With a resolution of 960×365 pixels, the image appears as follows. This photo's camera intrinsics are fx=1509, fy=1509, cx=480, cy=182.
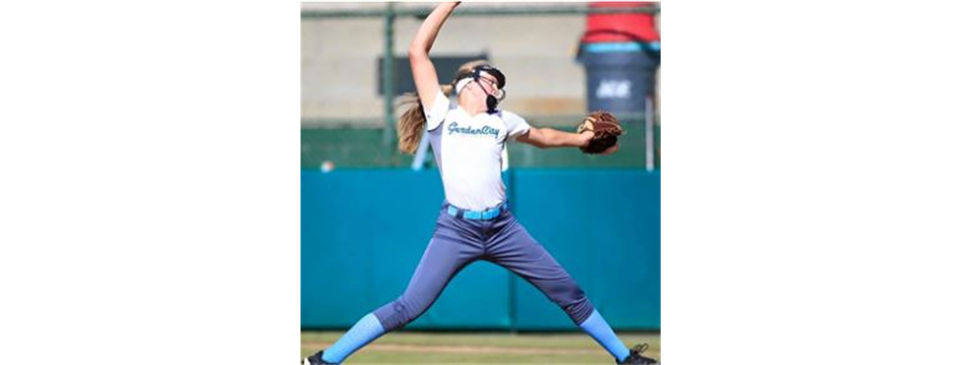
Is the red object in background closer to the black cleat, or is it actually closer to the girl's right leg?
the black cleat

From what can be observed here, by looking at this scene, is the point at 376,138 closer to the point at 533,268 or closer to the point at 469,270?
the point at 469,270

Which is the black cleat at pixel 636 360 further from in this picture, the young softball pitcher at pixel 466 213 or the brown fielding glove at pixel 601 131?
the brown fielding glove at pixel 601 131

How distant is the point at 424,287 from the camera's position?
807cm

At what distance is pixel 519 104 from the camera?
52.6 ft

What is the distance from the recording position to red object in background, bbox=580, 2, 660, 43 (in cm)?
1342

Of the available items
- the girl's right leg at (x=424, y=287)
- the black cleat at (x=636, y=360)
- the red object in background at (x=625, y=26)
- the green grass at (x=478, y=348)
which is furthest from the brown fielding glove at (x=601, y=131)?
the red object in background at (x=625, y=26)

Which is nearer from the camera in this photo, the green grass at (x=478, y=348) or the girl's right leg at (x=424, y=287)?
the girl's right leg at (x=424, y=287)

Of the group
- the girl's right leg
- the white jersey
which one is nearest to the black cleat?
the girl's right leg

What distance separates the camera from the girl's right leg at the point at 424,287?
8.05 meters

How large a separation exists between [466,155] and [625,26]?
5.69 m

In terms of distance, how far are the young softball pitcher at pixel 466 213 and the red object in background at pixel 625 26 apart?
5258mm
